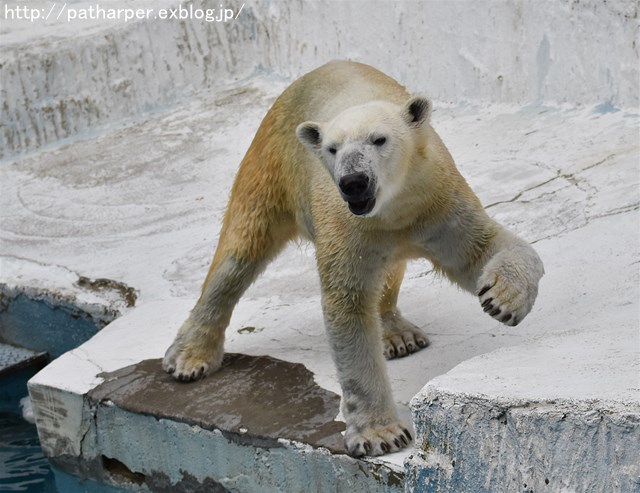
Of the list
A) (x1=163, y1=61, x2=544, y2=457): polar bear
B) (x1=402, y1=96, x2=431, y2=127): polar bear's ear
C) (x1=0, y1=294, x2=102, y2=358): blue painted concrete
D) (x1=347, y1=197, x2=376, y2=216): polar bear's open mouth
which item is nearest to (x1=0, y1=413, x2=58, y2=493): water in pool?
(x1=0, y1=294, x2=102, y2=358): blue painted concrete

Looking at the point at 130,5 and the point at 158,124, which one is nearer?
the point at 158,124

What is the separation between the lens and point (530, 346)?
10.2 feet

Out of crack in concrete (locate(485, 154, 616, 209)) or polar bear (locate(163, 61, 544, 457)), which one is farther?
crack in concrete (locate(485, 154, 616, 209))

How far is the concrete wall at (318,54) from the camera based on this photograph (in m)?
5.69

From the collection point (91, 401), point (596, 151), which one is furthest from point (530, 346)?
point (596, 151)

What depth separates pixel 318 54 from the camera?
7.27m

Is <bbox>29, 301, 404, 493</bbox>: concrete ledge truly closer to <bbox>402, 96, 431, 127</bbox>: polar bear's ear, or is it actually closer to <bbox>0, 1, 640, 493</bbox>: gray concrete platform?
<bbox>0, 1, 640, 493</bbox>: gray concrete platform

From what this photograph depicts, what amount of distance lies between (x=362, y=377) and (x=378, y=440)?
0.19 meters

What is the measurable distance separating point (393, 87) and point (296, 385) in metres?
1.11

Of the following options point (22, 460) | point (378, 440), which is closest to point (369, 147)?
point (378, 440)

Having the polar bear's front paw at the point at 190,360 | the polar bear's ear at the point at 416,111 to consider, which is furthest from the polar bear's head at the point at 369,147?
the polar bear's front paw at the point at 190,360

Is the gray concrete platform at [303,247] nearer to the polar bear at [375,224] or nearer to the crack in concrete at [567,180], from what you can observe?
the crack in concrete at [567,180]

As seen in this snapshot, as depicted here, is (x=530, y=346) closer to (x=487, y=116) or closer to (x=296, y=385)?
(x=296, y=385)

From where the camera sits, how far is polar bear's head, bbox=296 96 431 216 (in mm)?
2955
